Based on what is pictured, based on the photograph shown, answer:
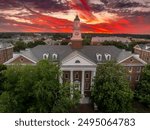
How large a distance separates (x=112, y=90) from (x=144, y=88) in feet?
4.99

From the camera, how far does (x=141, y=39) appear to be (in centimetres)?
549

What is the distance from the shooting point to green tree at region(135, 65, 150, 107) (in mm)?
6516

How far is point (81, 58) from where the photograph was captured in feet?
22.3

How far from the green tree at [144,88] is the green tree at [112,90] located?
1.03 meters

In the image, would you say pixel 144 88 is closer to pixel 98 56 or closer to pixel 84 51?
pixel 98 56

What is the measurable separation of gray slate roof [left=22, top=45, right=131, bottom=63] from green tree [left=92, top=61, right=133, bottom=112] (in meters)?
1.08

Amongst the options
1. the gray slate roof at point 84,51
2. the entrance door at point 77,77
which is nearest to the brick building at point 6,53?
the gray slate roof at point 84,51

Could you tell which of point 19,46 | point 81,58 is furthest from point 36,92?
point 81,58

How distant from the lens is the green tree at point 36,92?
14.8 ft

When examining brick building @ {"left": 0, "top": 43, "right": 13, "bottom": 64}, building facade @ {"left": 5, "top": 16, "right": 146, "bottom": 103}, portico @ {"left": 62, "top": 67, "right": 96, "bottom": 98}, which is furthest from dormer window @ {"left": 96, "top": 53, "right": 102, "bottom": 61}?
brick building @ {"left": 0, "top": 43, "right": 13, "bottom": 64}

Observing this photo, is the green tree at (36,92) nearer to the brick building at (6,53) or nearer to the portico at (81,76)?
the brick building at (6,53)

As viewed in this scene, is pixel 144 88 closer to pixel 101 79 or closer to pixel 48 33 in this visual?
pixel 101 79

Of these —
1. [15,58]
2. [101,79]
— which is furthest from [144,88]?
[15,58]

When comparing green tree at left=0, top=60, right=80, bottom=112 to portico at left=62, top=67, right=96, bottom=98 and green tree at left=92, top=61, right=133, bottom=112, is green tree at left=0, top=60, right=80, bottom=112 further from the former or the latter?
portico at left=62, top=67, right=96, bottom=98
